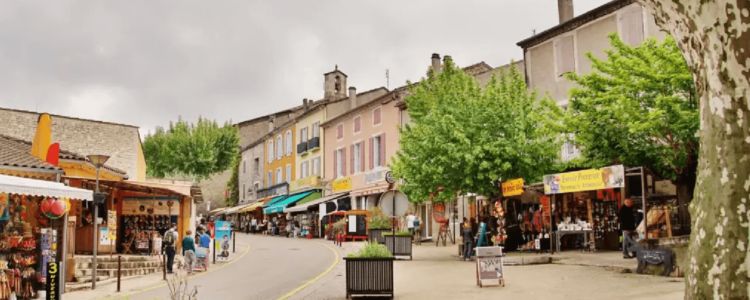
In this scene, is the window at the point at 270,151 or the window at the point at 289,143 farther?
the window at the point at 270,151

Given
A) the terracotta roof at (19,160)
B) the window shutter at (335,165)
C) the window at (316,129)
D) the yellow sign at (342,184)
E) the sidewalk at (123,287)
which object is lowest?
the sidewalk at (123,287)

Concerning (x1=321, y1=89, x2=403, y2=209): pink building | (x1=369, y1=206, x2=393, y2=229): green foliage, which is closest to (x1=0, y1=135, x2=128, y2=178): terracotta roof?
(x1=369, y1=206, x2=393, y2=229): green foliage

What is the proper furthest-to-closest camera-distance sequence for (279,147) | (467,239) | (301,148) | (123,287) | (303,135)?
1. (279,147)
2. (303,135)
3. (301,148)
4. (467,239)
5. (123,287)

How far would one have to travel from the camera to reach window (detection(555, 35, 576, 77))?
22.8 meters

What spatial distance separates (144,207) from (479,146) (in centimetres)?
1216

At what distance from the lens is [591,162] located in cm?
1680

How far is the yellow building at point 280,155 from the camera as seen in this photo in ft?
166

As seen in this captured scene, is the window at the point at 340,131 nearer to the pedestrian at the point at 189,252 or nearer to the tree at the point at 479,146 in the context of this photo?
the tree at the point at 479,146

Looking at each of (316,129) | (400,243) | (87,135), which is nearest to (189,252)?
(400,243)

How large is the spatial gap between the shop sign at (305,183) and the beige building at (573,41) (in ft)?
70.6

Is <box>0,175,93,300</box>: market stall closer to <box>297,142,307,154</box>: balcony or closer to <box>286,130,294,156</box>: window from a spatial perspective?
<box>297,142,307,154</box>: balcony

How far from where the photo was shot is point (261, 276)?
16844mm

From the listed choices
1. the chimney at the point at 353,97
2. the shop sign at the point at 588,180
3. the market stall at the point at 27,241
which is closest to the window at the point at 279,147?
the chimney at the point at 353,97

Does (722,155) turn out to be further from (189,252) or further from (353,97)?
(353,97)
